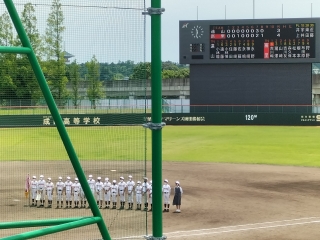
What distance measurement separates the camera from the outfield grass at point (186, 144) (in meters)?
5.05

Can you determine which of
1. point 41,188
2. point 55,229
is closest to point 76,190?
point 41,188

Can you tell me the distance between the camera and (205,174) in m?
22.5

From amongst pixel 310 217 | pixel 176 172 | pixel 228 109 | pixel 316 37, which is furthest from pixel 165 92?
pixel 310 217

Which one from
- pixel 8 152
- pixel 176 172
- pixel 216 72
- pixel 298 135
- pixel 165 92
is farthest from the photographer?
pixel 165 92

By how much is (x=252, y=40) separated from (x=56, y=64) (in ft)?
108

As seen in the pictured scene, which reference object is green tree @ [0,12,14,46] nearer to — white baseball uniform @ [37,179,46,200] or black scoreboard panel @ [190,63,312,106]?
white baseball uniform @ [37,179,46,200]

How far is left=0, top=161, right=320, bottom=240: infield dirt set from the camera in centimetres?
1238

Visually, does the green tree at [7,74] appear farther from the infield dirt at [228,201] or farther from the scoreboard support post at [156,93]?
the infield dirt at [228,201]

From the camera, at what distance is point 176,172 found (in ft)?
74.9

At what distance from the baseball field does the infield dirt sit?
25 millimetres

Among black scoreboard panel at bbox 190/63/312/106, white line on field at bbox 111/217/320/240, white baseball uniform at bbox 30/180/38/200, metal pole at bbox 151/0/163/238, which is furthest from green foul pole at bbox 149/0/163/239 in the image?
black scoreboard panel at bbox 190/63/312/106

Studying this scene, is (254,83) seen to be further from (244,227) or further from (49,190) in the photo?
(49,190)

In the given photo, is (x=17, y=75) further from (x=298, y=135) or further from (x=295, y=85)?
→ (x=295, y=85)

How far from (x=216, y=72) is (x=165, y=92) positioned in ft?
53.4
